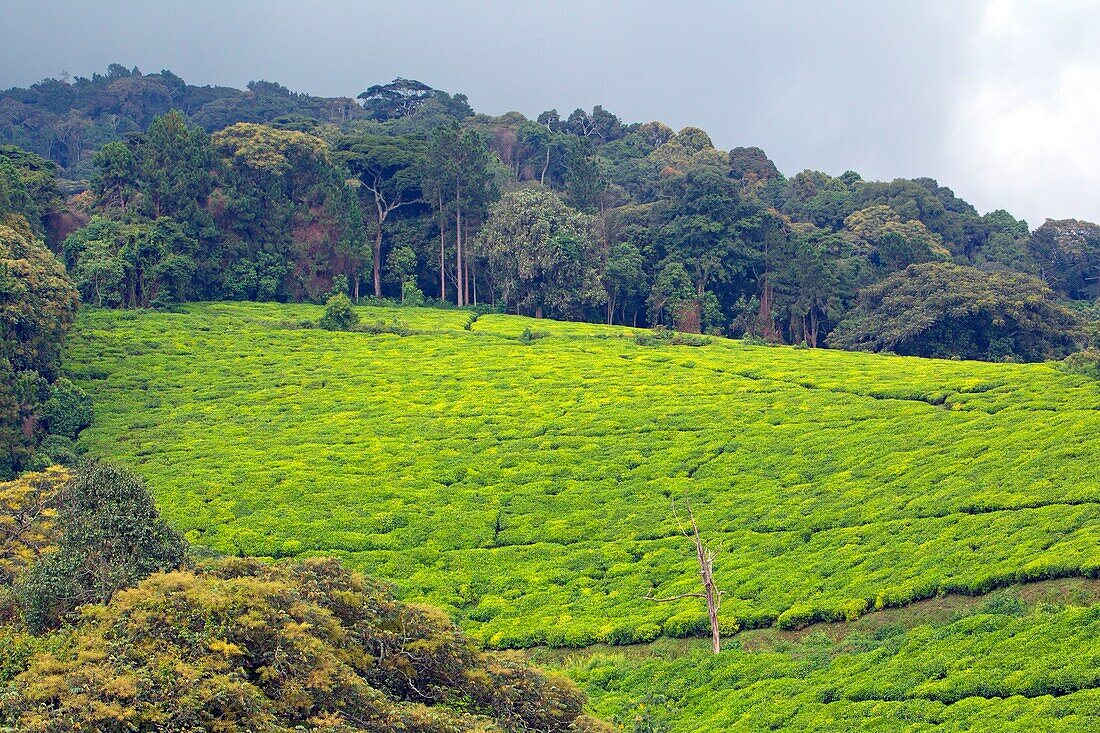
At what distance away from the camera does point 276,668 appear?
76.0ft

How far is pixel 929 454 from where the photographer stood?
48438mm

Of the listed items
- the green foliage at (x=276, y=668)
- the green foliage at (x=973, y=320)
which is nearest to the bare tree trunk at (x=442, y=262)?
the green foliage at (x=973, y=320)

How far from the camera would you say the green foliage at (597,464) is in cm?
3994

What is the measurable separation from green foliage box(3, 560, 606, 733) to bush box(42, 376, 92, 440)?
40.6 meters

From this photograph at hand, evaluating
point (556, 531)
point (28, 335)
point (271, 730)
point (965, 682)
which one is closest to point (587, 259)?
point (28, 335)

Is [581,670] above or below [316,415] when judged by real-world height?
below

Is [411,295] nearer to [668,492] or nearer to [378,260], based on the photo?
[378,260]

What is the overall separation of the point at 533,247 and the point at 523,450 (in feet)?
135

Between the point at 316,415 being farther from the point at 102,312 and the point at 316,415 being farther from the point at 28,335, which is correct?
the point at 102,312

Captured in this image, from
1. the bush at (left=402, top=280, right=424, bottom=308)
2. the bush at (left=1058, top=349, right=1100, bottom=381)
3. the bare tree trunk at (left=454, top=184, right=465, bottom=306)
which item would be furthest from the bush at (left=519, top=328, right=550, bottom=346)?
the bush at (left=1058, top=349, right=1100, bottom=381)

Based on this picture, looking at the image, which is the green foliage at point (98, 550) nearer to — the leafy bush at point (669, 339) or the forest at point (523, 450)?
the forest at point (523, 450)

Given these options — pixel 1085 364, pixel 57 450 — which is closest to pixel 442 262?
pixel 57 450

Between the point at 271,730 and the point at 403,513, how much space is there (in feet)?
99.8

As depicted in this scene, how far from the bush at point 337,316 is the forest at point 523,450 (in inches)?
8.5
